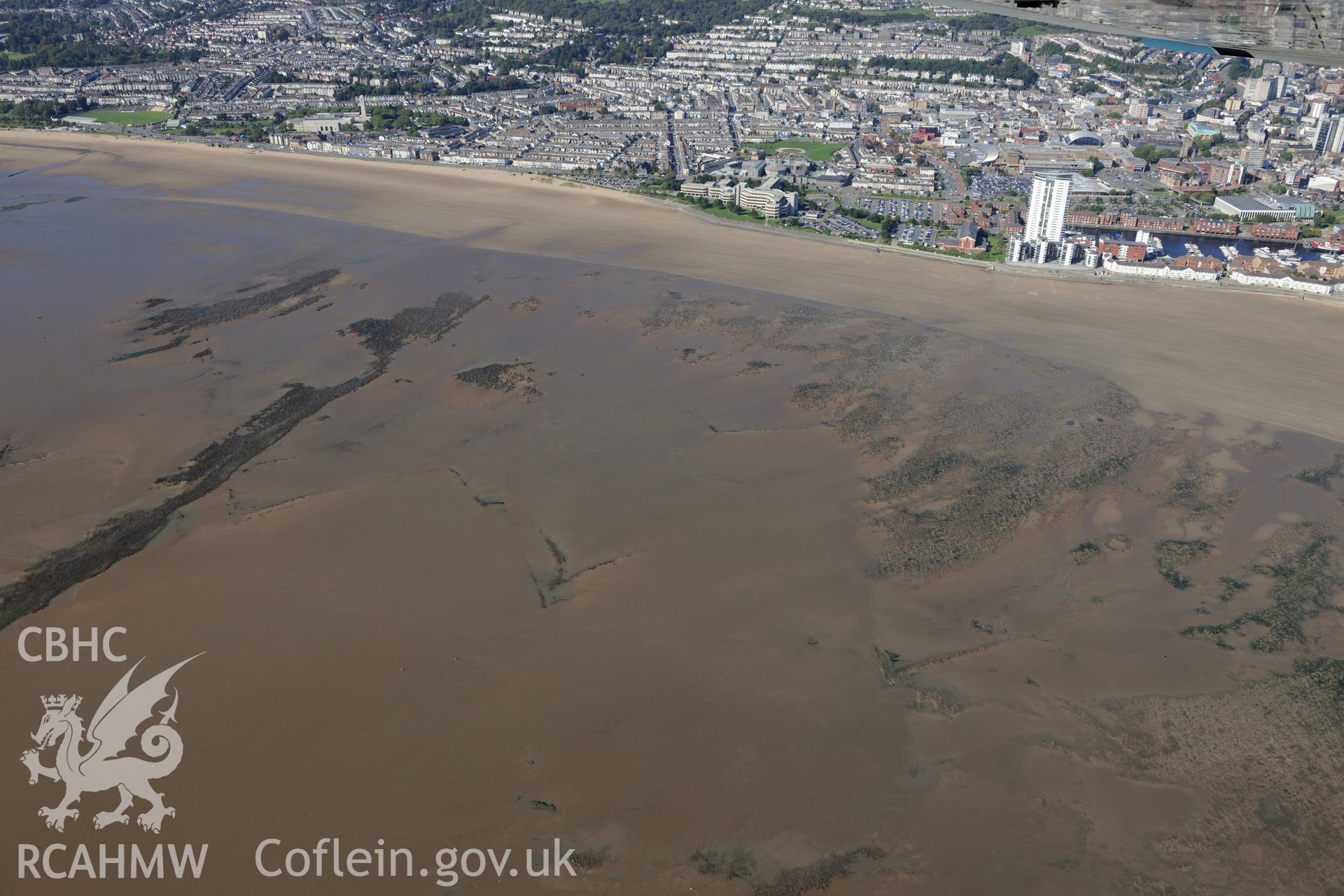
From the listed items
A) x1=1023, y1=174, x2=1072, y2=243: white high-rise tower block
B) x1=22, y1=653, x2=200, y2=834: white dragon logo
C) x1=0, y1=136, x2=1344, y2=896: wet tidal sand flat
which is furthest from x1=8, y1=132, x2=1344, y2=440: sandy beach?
x1=22, y1=653, x2=200, y2=834: white dragon logo

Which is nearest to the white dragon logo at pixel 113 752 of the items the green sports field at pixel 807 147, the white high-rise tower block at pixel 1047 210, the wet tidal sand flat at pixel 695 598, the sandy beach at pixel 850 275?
the wet tidal sand flat at pixel 695 598

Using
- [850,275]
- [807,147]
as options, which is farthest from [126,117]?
[850,275]

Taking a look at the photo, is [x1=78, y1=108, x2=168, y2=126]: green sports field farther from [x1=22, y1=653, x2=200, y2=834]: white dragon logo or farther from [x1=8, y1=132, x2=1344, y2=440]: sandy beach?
[x1=22, y1=653, x2=200, y2=834]: white dragon logo

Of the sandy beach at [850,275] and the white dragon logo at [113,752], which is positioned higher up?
the sandy beach at [850,275]

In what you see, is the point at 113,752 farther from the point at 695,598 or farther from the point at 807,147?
the point at 807,147

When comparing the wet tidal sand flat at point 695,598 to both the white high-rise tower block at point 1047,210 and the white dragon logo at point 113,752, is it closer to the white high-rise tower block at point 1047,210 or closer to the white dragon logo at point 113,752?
the white dragon logo at point 113,752

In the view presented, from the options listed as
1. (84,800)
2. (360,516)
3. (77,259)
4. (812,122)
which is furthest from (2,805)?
(812,122)

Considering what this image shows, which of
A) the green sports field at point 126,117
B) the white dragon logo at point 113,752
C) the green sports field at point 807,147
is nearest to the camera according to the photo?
the white dragon logo at point 113,752
